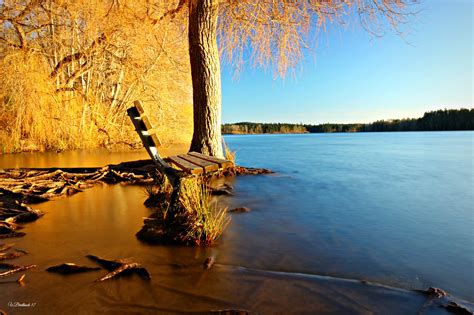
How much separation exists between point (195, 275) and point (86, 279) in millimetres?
Result: 771

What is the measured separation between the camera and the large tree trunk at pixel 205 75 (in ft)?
23.3

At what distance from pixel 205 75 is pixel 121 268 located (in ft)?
18.4

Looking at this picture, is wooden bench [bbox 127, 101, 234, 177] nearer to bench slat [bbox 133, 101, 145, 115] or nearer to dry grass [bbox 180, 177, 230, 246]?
bench slat [bbox 133, 101, 145, 115]

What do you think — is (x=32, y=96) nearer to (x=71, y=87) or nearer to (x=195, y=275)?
(x=71, y=87)

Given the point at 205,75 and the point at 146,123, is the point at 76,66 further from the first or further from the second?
the point at 146,123

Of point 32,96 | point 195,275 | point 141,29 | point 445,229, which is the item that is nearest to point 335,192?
point 445,229

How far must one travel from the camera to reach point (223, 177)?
7.84 meters

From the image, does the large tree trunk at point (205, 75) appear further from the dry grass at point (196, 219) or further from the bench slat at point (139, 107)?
the dry grass at point (196, 219)

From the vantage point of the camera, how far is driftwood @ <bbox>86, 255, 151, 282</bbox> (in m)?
2.28

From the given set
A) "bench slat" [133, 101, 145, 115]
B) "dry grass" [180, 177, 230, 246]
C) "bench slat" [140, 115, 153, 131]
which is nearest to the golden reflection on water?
"dry grass" [180, 177, 230, 246]

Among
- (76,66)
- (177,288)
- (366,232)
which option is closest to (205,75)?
(366,232)

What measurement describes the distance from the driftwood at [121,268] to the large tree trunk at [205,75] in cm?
499

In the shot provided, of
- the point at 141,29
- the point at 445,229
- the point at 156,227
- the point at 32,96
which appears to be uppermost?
the point at 141,29

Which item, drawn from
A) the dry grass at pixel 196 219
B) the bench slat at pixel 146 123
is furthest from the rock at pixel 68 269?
the bench slat at pixel 146 123
